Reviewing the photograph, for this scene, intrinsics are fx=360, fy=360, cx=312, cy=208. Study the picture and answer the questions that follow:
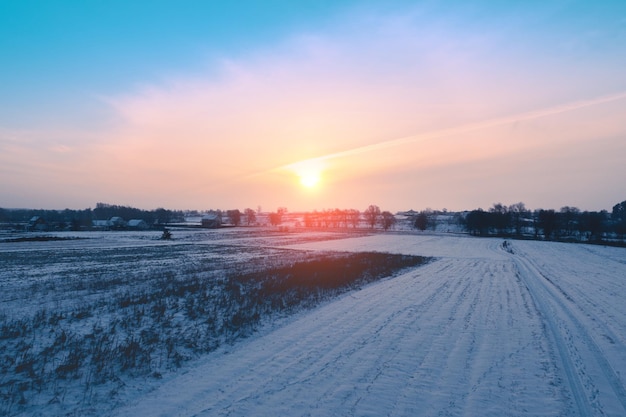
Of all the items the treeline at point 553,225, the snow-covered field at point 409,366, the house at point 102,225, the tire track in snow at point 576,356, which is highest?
the treeline at point 553,225

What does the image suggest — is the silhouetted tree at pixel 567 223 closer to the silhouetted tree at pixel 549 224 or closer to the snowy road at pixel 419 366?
the silhouetted tree at pixel 549 224

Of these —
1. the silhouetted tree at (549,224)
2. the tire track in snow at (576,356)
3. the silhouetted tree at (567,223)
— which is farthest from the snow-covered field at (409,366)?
the silhouetted tree at (567,223)

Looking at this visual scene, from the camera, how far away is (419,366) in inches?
359

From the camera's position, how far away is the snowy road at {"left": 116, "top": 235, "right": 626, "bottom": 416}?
7.12 meters

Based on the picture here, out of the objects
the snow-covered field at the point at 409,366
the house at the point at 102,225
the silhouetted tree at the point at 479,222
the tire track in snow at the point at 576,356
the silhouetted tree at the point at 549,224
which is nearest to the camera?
the snow-covered field at the point at 409,366

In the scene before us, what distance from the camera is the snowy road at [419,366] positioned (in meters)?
7.12

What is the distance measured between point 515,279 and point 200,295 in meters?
21.3

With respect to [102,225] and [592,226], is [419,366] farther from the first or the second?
Result: [102,225]

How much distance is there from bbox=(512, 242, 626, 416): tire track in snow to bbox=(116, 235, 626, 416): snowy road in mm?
33

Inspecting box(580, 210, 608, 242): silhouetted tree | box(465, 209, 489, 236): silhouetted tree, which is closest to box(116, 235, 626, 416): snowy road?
box(465, 209, 489, 236): silhouetted tree

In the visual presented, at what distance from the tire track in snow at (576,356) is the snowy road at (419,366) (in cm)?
3

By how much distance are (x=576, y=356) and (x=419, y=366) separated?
186 inches

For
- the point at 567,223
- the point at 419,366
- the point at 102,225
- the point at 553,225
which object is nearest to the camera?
the point at 419,366

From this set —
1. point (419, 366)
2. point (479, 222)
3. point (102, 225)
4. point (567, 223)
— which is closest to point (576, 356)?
point (419, 366)
